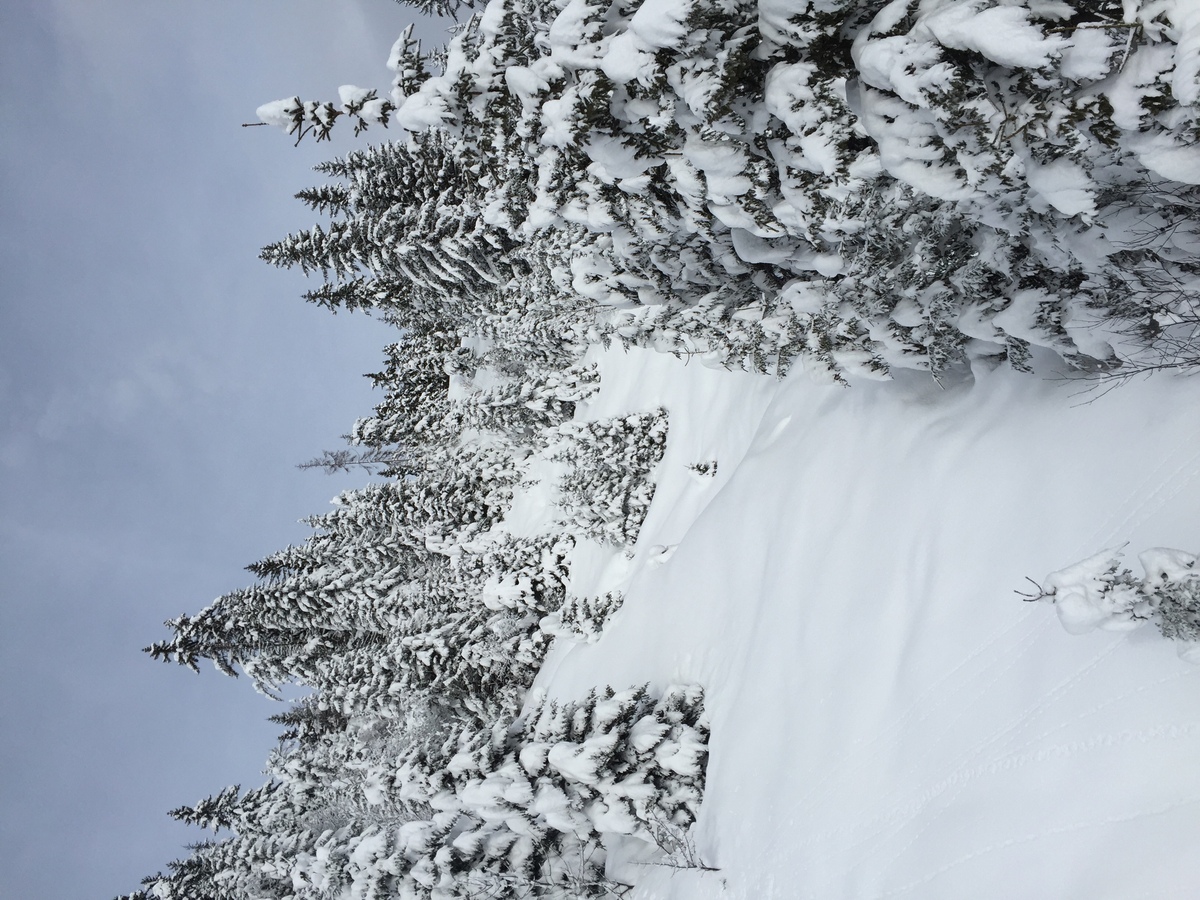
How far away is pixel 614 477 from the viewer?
16.2 m

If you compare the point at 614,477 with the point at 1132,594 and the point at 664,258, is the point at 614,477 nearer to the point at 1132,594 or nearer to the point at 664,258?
the point at 664,258

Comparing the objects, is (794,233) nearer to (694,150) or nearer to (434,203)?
(694,150)

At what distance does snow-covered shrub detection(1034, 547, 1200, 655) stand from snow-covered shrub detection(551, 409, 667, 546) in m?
10.9

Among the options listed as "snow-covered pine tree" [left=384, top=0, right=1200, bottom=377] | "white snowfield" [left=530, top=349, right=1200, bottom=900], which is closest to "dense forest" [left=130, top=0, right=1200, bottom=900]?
"snow-covered pine tree" [left=384, top=0, right=1200, bottom=377]

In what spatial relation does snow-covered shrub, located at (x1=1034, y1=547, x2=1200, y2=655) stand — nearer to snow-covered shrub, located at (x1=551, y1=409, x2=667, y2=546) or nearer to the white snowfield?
the white snowfield

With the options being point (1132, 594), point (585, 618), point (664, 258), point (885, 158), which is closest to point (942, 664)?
point (1132, 594)

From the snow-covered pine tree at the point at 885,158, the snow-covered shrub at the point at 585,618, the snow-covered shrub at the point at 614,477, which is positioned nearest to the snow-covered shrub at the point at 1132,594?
the snow-covered pine tree at the point at 885,158

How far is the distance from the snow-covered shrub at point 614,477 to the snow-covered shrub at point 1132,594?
10853 mm

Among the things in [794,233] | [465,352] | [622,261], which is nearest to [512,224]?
[622,261]

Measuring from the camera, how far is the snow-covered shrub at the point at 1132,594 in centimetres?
394

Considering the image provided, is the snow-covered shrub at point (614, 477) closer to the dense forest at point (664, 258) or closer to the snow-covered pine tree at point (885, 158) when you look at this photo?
the dense forest at point (664, 258)

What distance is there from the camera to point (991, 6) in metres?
3.79

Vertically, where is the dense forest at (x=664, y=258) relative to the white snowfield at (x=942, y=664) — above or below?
above

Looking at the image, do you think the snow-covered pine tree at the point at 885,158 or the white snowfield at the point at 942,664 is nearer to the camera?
the snow-covered pine tree at the point at 885,158
